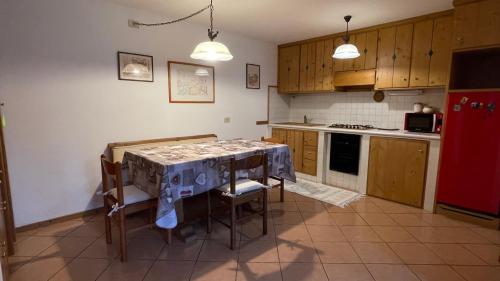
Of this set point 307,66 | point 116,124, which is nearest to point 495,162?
point 307,66

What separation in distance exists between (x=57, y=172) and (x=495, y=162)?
444cm

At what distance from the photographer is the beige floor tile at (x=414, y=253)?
86.7 inches

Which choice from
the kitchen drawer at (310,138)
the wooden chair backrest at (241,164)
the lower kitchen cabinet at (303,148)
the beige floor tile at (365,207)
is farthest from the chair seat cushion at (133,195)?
the kitchen drawer at (310,138)

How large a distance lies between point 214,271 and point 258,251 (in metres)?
0.44

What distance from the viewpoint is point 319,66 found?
14.6ft

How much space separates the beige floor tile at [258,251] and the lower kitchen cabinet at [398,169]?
1.95 meters

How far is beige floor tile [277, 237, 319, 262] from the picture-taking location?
221 cm

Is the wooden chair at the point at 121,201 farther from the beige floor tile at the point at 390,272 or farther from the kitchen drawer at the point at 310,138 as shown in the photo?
the kitchen drawer at the point at 310,138

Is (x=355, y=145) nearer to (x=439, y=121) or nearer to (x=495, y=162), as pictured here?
(x=439, y=121)

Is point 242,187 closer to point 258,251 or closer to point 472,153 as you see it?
point 258,251

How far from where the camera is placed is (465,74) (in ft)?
10.8

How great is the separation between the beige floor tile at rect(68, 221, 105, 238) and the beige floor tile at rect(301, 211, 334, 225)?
2091 millimetres

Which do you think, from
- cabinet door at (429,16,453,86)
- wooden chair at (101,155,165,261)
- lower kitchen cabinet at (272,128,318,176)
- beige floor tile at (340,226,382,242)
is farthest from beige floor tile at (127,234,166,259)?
cabinet door at (429,16,453,86)

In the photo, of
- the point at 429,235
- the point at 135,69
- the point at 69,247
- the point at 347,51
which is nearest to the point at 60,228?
the point at 69,247
